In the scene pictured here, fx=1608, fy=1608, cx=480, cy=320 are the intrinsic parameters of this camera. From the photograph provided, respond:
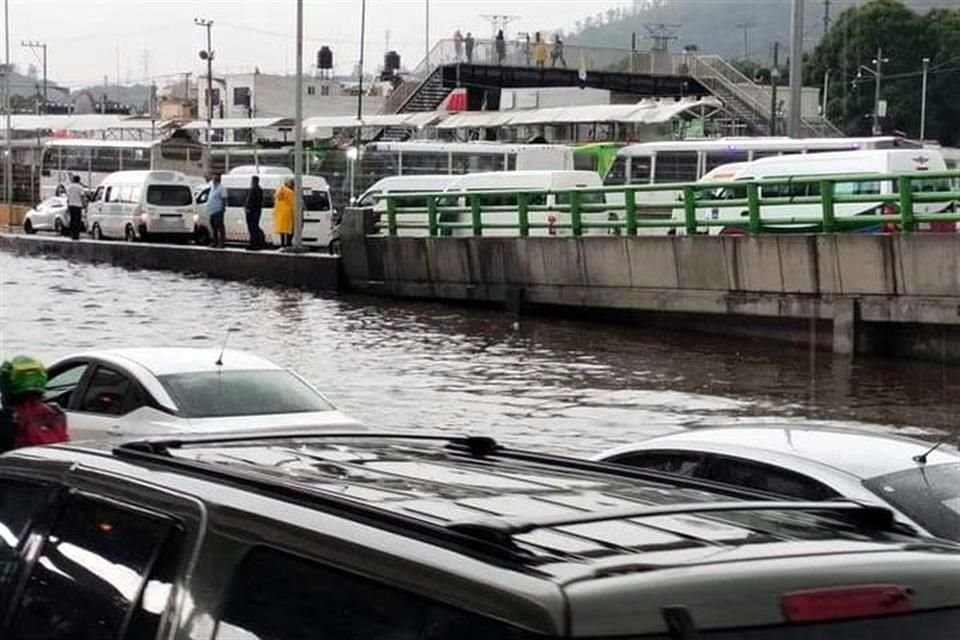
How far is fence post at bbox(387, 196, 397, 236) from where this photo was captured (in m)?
31.8

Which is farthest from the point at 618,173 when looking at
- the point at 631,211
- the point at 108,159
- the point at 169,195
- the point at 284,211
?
the point at 108,159

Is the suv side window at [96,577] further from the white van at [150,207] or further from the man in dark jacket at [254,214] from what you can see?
the white van at [150,207]

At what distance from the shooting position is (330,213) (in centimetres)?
4062

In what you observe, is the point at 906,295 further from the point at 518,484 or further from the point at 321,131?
the point at 321,131

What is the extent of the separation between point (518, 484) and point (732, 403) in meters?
15.7

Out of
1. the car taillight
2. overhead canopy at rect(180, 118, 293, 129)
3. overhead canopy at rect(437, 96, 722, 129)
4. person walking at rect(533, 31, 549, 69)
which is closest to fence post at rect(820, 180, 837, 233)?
the car taillight

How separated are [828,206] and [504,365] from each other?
17.6 ft

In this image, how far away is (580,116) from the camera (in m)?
59.2

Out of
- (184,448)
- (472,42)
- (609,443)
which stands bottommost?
(609,443)

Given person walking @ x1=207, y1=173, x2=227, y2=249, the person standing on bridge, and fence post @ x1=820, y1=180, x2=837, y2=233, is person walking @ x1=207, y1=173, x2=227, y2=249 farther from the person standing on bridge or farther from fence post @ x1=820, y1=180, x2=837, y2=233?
the person standing on bridge

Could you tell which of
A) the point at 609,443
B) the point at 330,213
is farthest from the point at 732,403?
the point at 330,213

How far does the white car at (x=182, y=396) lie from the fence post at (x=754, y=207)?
13.9 meters

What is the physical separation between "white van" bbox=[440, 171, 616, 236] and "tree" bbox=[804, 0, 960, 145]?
60.7 m

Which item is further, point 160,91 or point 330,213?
point 160,91
